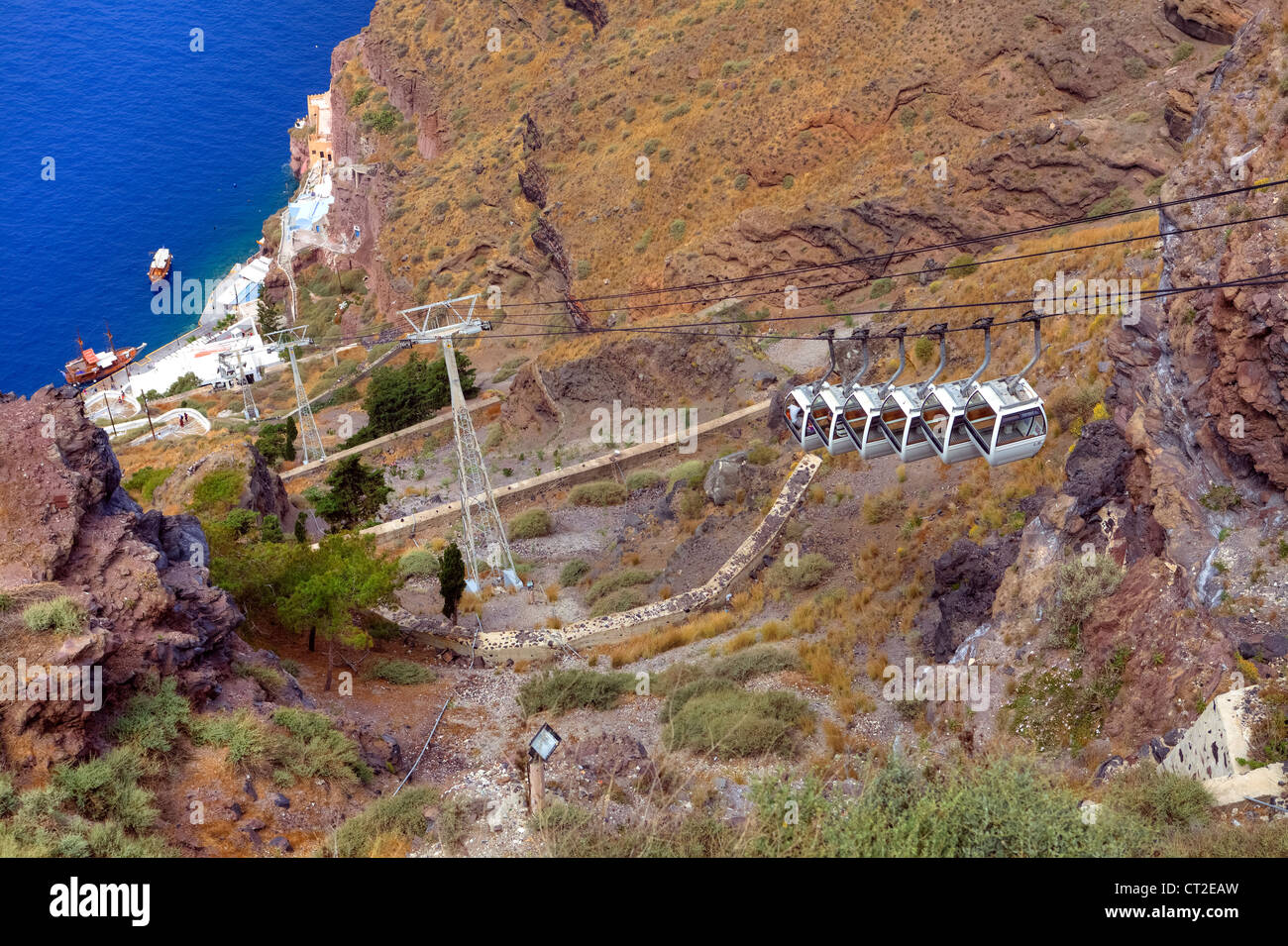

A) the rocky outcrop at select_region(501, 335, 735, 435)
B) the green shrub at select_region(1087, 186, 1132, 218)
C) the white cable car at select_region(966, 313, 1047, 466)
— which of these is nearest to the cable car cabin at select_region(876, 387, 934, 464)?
the white cable car at select_region(966, 313, 1047, 466)

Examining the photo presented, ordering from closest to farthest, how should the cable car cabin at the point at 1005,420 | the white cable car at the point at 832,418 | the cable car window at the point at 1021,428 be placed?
the cable car cabin at the point at 1005,420 < the cable car window at the point at 1021,428 < the white cable car at the point at 832,418

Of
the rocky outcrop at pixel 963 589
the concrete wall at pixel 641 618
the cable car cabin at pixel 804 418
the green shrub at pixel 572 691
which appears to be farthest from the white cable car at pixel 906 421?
the concrete wall at pixel 641 618

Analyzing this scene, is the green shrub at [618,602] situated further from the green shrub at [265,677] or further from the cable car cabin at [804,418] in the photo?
the green shrub at [265,677]

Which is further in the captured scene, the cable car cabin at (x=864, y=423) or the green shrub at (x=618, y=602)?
the green shrub at (x=618, y=602)

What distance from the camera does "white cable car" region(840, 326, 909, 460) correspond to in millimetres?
16844

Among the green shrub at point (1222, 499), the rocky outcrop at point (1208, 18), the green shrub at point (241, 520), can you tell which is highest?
the rocky outcrop at point (1208, 18)

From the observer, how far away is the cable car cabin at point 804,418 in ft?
59.0

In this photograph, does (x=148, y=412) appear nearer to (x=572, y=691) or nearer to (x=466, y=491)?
(x=466, y=491)

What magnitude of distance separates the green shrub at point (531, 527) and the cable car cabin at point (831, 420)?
49.6ft

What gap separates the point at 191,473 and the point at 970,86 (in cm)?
3277

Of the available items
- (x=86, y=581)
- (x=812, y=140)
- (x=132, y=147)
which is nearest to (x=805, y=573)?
(x=86, y=581)

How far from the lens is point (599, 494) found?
3291 centimetres

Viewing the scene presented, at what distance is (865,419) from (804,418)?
135cm

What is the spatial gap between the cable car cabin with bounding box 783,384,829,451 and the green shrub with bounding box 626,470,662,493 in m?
14.5
